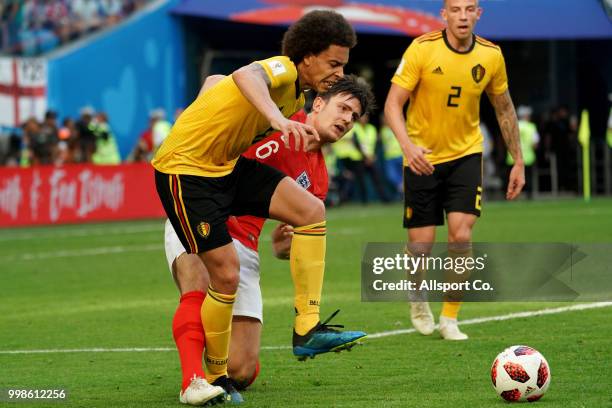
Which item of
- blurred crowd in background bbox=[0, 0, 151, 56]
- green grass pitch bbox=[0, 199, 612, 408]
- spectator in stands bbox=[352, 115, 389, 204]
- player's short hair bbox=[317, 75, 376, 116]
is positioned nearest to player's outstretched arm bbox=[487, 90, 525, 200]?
green grass pitch bbox=[0, 199, 612, 408]

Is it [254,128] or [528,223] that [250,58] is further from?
[254,128]

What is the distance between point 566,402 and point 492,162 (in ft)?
82.4

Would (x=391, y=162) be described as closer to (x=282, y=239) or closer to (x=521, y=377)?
(x=282, y=239)

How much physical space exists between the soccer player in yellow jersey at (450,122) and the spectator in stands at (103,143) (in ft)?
57.4

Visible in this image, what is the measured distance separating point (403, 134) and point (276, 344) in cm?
164

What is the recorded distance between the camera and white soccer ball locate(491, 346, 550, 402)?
6.61 meters

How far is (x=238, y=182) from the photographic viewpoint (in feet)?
23.1

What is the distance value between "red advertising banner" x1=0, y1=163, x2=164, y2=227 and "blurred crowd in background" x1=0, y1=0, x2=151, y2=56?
5807 mm

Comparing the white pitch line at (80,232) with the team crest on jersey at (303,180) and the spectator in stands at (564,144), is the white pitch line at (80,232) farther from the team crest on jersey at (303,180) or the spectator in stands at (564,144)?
the team crest on jersey at (303,180)

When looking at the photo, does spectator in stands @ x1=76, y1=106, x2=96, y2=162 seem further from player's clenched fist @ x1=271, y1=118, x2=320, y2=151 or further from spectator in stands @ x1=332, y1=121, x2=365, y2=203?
player's clenched fist @ x1=271, y1=118, x2=320, y2=151

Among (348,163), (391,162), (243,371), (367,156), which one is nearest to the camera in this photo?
(243,371)

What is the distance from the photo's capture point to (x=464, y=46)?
9539 mm

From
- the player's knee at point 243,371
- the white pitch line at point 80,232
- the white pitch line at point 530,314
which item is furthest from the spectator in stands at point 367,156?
the player's knee at point 243,371

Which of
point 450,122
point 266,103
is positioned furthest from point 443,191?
point 266,103
